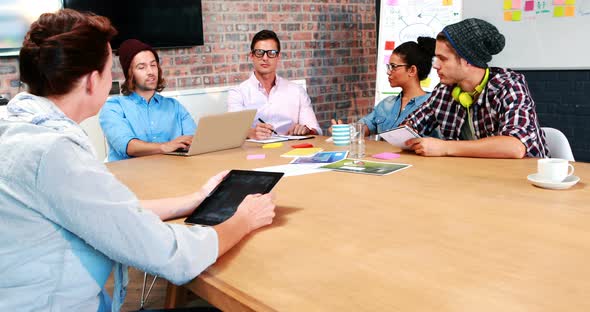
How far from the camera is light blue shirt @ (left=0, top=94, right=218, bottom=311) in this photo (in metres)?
1.07

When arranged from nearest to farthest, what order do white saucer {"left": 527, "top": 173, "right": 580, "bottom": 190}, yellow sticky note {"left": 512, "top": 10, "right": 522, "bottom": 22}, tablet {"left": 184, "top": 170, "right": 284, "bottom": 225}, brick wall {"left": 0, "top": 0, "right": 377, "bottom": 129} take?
tablet {"left": 184, "top": 170, "right": 284, "bottom": 225} < white saucer {"left": 527, "top": 173, "right": 580, "bottom": 190} < yellow sticky note {"left": 512, "top": 10, "right": 522, "bottom": 22} < brick wall {"left": 0, "top": 0, "right": 377, "bottom": 129}

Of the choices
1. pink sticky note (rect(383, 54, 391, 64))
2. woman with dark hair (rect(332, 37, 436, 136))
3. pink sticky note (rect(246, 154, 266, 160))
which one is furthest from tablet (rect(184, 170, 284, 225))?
pink sticky note (rect(383, 54, 391, 64))

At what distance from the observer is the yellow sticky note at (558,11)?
382cm

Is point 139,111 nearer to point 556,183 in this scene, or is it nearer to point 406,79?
point 406,79

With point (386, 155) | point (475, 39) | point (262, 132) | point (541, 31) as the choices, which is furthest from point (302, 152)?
point (541, 31)

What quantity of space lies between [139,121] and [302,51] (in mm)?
2532

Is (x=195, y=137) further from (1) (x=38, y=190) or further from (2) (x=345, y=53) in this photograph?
(2) (x=345, y=53)

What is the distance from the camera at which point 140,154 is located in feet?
9.78

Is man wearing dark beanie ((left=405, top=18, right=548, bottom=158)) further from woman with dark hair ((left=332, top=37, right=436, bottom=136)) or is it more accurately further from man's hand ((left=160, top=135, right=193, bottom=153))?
man's hand ((left=160, top=135, right=193, bottom=153))

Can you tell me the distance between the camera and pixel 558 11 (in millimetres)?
3838

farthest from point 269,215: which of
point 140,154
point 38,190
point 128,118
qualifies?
point 128,118

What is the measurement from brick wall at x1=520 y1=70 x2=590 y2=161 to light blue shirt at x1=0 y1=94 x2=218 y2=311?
11.6 ft

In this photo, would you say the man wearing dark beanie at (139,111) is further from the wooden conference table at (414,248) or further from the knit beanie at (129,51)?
the wooden conference table at (414,248)

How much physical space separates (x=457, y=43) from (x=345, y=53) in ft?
11.3
